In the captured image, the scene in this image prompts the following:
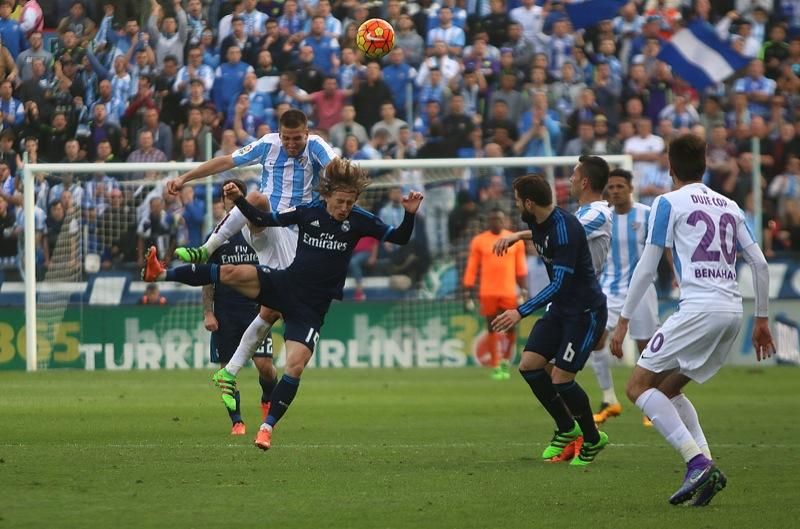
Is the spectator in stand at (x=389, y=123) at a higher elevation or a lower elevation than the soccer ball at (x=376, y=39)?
lower

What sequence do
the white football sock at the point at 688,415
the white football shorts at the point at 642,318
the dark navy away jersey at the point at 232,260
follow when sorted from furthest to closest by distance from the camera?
the white football shorts at the point at 642,318 < the dark navy away jersey at the point at 232,260 < the white football sock at the point at 688,415

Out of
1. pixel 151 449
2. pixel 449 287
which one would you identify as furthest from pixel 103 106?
pixel 151 449

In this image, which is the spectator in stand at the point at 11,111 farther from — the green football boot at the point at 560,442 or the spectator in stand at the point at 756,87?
the green football boot at the point at 560,442

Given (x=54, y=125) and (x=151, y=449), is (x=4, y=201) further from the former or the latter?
(x=151, y=449)

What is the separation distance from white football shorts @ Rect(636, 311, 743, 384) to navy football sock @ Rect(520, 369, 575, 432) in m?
2.34

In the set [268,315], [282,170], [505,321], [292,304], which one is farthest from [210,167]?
[505,321]

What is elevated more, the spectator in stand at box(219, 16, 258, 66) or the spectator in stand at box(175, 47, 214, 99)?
the spectator in stand at box(219, 16, 258, 66)

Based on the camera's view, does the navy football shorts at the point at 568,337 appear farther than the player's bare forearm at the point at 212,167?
No

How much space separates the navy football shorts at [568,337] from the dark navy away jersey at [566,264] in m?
0.07

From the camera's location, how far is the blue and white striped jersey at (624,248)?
14.8 m

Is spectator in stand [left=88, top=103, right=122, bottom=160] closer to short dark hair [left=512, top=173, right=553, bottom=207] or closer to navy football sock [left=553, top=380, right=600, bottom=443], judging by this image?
short dark hair [left=512, top=173, right=553, bottom=207]

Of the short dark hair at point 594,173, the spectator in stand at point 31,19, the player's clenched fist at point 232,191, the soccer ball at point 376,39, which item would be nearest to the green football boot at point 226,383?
the player's clenched fist at point 232,191

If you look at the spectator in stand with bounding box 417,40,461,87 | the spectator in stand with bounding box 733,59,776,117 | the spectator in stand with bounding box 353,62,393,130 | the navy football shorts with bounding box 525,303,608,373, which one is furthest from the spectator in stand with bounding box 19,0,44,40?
the navy football shorts with bounding box 525,303,608,373

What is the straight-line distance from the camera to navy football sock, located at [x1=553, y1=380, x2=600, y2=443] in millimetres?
10781
